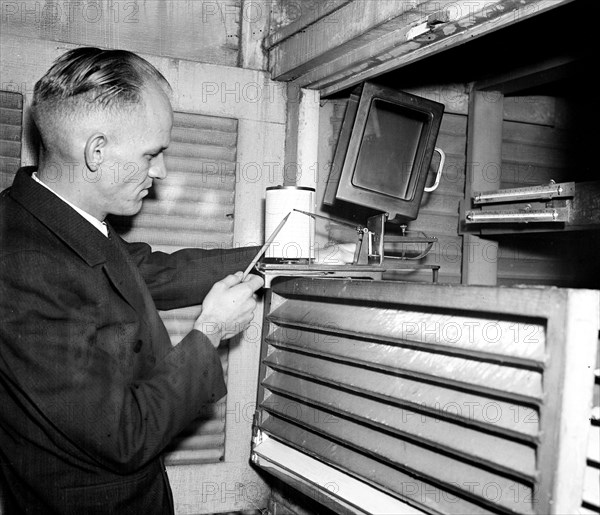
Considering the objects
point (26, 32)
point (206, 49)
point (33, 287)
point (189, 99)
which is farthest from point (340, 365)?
point (26, 32)

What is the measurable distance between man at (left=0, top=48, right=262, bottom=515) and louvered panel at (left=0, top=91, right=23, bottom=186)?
44 cm

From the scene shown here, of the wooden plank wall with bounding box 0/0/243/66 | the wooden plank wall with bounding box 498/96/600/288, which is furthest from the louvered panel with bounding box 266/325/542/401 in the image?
the wooden plank wall with bounding box 498/96/600/288

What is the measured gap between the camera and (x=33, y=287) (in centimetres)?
138

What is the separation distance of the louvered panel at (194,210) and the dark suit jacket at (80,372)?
0.53m

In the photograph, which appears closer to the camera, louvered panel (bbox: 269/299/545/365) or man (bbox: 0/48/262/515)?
louvered panel (bbox: 269/299/545/365)

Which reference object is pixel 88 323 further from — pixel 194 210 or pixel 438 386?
pixel 194 210

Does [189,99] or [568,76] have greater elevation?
[568,76]

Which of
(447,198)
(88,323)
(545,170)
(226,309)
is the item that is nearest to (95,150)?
(88,323)

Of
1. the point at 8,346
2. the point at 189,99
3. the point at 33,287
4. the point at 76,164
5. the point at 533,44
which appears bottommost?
the point at 8,346

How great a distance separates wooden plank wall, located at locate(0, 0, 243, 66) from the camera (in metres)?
2.12

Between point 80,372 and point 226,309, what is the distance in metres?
0.47

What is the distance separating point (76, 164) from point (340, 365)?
88cm

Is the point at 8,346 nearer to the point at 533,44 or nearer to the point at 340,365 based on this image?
the point at 340,365

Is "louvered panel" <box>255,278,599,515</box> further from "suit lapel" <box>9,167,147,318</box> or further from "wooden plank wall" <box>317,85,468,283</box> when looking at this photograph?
"wooden plank wall" <box>317,85,468,283</box>
